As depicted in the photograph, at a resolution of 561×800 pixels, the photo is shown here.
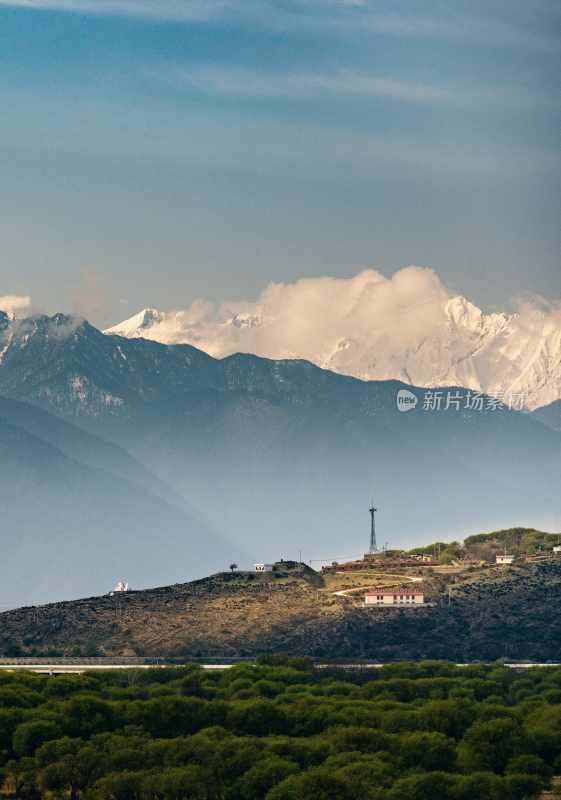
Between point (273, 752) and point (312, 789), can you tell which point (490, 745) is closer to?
point (273, 752)

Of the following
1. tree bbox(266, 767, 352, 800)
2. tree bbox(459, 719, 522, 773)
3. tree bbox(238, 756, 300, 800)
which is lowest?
tree bbox(266, 767, 352, 800)

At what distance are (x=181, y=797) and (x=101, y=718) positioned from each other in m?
25.9

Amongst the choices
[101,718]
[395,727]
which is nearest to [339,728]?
[395,727]

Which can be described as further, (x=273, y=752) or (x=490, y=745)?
(x=490, y=745)

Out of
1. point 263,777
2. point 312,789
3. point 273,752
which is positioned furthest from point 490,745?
point 312,789

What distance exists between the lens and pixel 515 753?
18438 centimetres

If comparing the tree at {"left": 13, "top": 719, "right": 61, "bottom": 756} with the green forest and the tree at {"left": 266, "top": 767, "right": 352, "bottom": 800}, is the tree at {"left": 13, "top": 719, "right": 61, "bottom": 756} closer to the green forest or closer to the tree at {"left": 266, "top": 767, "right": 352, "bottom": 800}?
the green forest

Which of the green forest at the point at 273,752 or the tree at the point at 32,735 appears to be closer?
the green forest at the point at 273,752

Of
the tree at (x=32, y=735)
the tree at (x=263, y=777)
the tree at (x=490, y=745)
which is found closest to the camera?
the tree at (x=263, y=777)

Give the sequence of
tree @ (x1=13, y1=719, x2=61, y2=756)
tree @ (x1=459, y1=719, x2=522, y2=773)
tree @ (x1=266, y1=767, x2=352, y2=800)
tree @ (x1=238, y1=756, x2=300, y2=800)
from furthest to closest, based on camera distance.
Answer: tree @ (x1=13, y1=719, x2=61, y2=756) → tree @ (x1=459, y1=719, x2=522, y2=773) → tree @ (x1=238, y1=756, x2=300, y2=800) → tree @ (x1=266, y1=767, x2=352, y2=800)

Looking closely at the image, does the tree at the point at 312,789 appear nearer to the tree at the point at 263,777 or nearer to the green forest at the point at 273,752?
the green forest at the point at 273,752

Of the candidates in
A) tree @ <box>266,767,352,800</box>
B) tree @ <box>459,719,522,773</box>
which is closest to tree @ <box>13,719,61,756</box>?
tree @ <box>266,767,352,800</box>

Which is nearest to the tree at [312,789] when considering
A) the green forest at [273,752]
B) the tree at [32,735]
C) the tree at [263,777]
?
the green forest at [273,752]

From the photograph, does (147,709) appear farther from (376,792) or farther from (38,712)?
(376,792)
